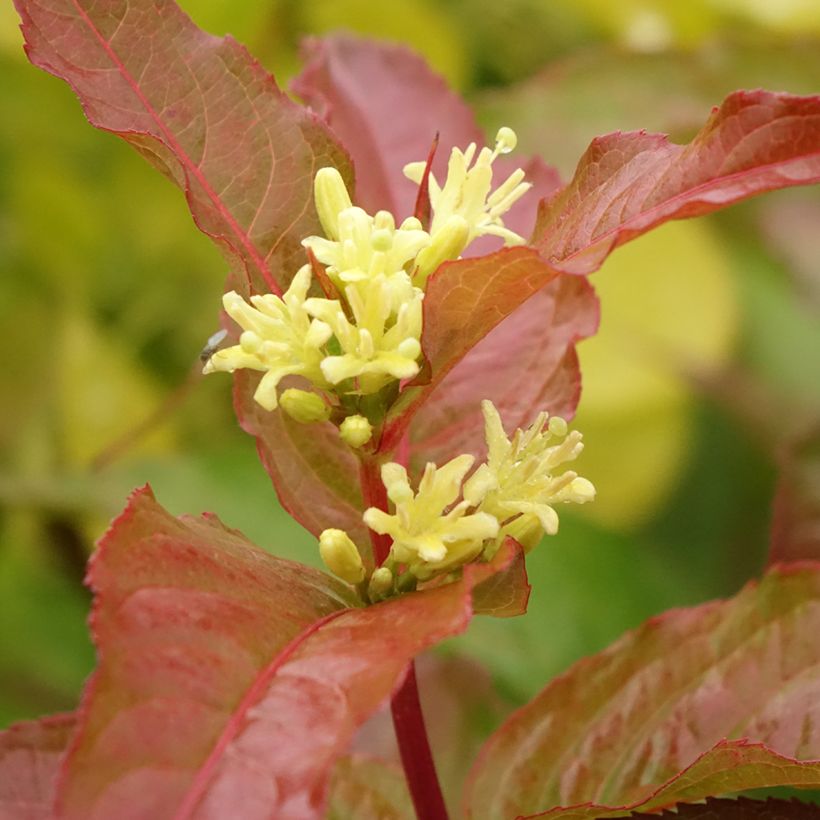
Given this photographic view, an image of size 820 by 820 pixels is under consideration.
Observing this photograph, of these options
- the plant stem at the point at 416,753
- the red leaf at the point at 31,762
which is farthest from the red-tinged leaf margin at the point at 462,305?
→ the red leaf at the point at 31,762

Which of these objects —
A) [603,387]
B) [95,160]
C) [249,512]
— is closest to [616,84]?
[603,387]

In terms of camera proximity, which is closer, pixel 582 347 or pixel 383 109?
pixel 383 109

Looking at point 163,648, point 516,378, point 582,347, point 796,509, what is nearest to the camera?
point 163,648

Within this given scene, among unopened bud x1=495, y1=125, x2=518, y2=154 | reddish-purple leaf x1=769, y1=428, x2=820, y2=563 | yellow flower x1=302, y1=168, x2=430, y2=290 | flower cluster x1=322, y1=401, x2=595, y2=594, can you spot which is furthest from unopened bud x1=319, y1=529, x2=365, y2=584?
reddish-purple leaf x1=769, y1=428, x2=820, y2=563

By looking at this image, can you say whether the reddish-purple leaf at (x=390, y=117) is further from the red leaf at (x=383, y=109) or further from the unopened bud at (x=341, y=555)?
the unopened bud at (x=341, y=555)

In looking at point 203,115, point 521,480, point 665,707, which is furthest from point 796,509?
point 203,115

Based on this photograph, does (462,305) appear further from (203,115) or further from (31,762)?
(31,762)

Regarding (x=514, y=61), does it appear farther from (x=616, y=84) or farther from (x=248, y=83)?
(x=248, y=83)
